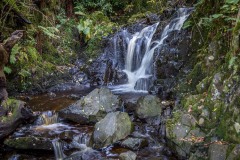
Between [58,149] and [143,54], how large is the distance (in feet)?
18.8

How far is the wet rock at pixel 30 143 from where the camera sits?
5.36 metres

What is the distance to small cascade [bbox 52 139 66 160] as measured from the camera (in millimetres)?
5226

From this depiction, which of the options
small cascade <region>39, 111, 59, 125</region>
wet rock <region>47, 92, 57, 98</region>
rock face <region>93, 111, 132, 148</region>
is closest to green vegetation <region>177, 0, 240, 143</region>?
rock face <region>93, 111, 132, 148</region>

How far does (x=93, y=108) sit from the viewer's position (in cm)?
666

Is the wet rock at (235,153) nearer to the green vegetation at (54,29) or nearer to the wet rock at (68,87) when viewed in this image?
the green vegetation at (54,29)

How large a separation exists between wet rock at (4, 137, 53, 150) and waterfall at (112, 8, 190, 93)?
13.7 feet

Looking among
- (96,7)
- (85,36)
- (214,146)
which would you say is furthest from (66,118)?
(96,7)

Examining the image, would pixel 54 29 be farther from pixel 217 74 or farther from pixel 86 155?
pixel 217 74

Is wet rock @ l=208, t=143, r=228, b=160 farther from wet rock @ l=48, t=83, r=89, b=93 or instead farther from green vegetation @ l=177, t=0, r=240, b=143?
wet rock @ l=48, t=83, r=89, b=93

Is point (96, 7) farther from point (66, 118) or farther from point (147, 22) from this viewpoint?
point (66, 118)

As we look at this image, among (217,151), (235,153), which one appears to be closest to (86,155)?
(217,151)

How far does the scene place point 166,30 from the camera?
998cm

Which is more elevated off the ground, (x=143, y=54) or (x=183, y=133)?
(x=143, y=54)

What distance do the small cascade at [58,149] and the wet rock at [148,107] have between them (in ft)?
6.66
